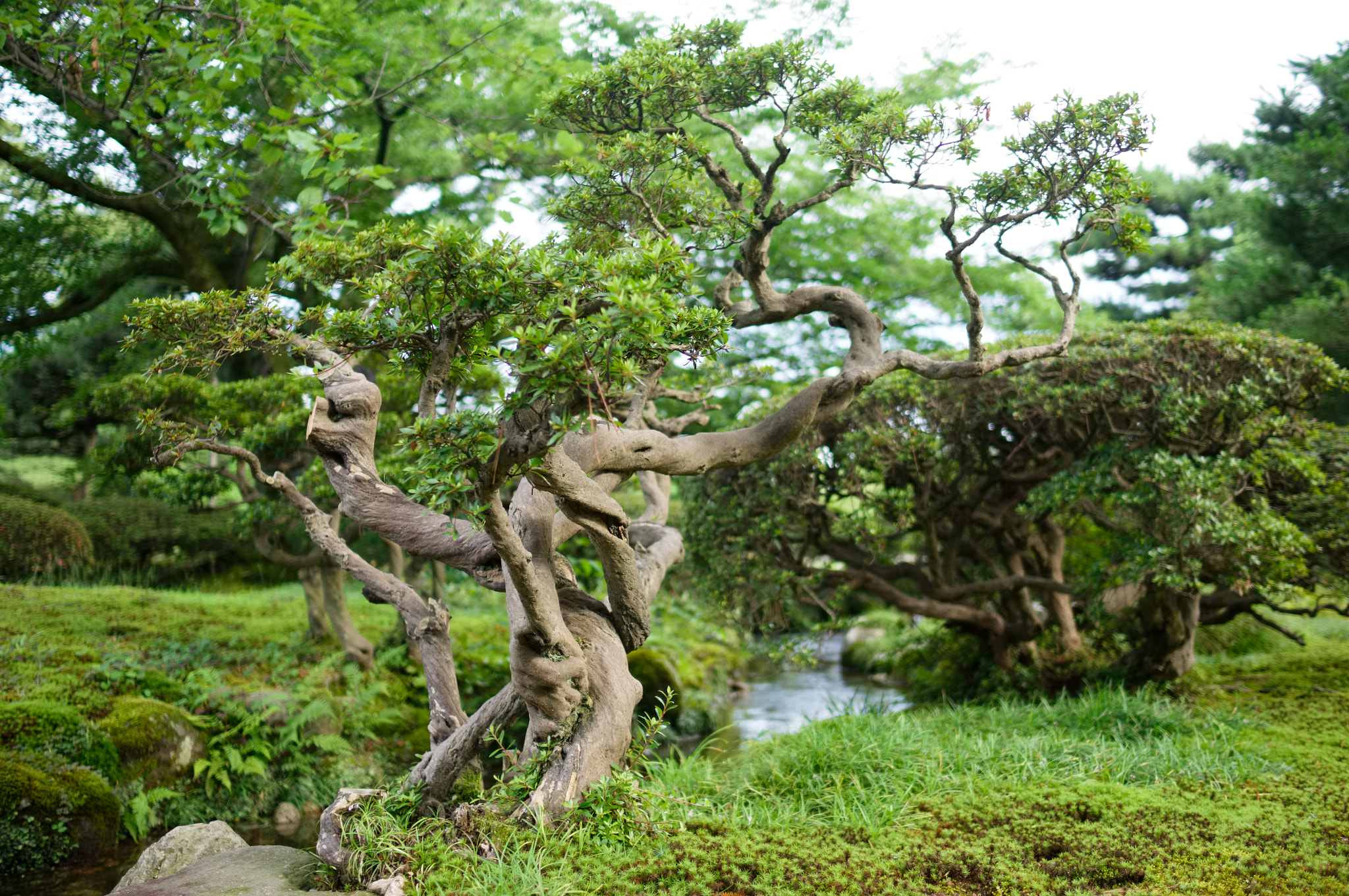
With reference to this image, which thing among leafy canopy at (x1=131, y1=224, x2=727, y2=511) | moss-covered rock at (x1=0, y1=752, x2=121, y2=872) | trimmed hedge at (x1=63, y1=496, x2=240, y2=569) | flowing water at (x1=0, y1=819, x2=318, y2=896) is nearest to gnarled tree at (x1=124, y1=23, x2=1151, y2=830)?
leafy canopy at (x1=131, y1=224, x2=727, y2=511)

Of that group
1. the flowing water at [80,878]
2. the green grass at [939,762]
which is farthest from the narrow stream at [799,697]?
the flowing water at [80,878]

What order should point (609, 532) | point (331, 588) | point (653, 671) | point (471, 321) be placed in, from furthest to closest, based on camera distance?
point (653, 671) < point (331, 588) < point (609, 532) < point (471, 321)

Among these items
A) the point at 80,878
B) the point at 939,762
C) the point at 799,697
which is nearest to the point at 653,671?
the point at 799,697

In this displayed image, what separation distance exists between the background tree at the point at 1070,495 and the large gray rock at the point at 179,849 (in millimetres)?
4588

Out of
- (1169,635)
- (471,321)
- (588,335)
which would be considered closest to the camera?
(588,335)

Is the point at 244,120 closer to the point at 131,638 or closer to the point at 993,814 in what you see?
the point at 131,638

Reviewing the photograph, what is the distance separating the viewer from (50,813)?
217 inches

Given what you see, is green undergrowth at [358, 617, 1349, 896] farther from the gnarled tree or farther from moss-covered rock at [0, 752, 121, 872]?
moss-covered rock at [0, 752, 121, 872]

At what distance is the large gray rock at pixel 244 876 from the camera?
3.61m

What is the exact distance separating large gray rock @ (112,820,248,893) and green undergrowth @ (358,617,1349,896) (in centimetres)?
177

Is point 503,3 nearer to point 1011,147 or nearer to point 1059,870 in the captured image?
point 1011,147

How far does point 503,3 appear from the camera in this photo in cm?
1075

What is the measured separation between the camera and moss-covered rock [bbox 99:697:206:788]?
6.17 meters

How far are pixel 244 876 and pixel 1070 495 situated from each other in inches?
249
